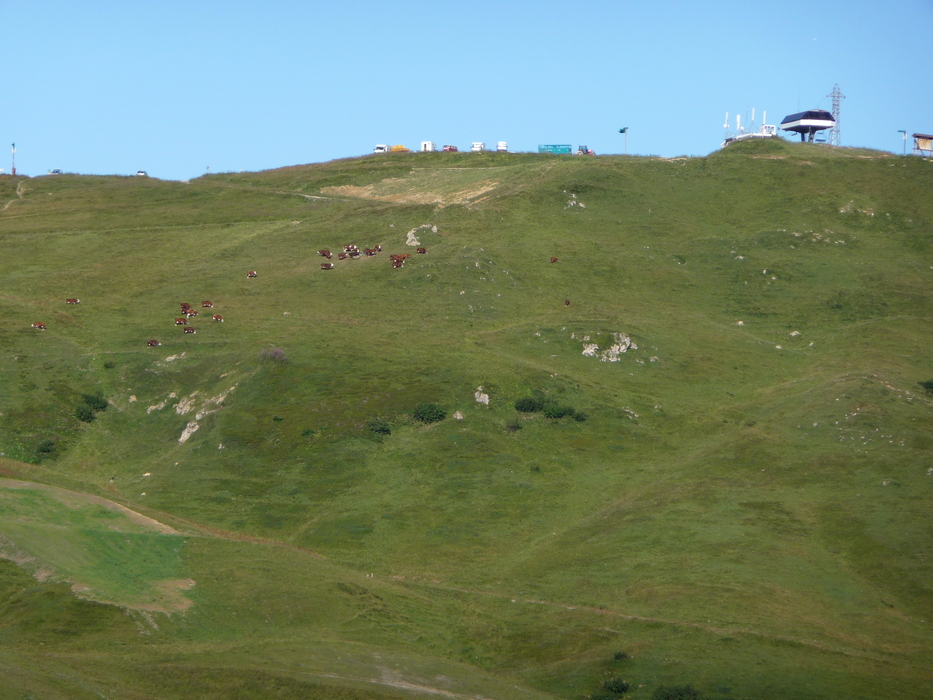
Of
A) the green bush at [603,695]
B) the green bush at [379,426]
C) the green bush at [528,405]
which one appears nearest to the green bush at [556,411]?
the green bush at [528,405]

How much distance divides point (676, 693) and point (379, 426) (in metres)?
40.6

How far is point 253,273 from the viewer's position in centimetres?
11600

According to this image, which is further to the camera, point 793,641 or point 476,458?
point 476,458

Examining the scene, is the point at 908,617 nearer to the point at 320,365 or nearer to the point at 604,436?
the point at 604,436

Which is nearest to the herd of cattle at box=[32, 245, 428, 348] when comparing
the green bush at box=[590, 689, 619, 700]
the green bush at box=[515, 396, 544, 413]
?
the green bush at box=[515, 396, 544, 413]

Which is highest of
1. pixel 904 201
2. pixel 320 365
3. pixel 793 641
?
pixel 904 201

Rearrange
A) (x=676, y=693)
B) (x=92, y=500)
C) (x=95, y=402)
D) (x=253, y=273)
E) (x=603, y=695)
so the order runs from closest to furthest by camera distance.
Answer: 1. (x=676, y=693)
2. (x=603, y=695)
3. (x=92, y=500)
4. (x=95, y=402)
5. (x=253, y=273)

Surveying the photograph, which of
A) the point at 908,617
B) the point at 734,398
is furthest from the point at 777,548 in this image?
the point at 734,398

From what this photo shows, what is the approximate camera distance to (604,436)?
83.6 meters

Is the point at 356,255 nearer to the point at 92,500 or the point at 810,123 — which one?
the point at 92,500

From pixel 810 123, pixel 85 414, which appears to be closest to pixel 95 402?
pixel 85 414

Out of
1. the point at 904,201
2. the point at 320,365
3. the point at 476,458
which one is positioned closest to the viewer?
the point at 476,458

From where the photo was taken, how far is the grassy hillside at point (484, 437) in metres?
49.9

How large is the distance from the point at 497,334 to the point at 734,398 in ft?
78.6
